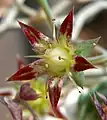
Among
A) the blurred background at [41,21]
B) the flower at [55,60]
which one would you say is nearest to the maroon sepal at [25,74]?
the flower at [55,60]

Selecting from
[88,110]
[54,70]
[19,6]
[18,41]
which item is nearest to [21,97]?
[54,70]

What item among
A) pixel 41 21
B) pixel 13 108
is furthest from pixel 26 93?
pixel 41 21

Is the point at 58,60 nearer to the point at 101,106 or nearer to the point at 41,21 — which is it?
the point at 101,106

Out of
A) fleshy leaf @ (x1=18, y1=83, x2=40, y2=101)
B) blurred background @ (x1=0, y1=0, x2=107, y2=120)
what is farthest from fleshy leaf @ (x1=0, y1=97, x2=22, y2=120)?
blurred background @ (x1=0, y1=0, x2=107, y2=120)

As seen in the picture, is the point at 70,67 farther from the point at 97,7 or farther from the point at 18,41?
Result: the point at 18,41

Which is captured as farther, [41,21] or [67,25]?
[41,21]

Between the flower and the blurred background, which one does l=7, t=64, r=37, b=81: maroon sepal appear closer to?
the flower
